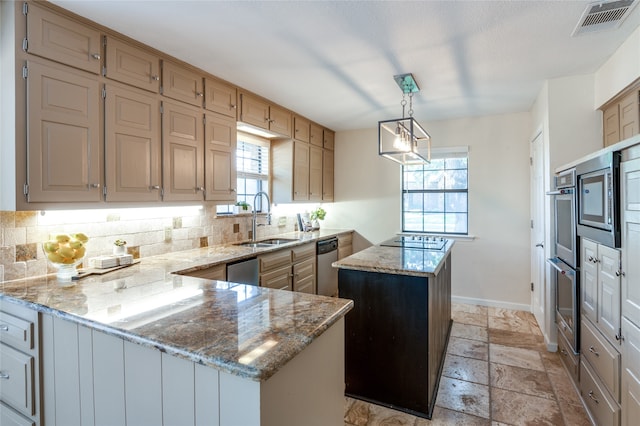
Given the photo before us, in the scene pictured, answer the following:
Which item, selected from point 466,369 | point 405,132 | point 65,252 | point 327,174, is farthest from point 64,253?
point 327,174

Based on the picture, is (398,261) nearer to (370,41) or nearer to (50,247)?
(370,41)

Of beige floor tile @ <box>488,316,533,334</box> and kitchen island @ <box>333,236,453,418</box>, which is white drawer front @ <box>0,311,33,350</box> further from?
beige floor tile @ <box>488,316,533,334</box>

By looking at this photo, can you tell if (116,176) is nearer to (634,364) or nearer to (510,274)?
(634,364)

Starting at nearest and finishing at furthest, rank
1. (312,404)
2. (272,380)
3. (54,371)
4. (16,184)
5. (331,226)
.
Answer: (272,380) < (312,404) < (54,371) < (16,184) < (331,226)

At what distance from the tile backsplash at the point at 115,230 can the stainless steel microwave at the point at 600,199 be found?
300 cm

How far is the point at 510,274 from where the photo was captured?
4133 millimetres

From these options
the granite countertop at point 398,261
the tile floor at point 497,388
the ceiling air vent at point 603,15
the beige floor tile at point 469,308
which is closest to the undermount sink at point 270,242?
the granite countertop at point 398,261

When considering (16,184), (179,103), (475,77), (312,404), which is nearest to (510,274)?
(475,77)

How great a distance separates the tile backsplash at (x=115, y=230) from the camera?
1.90 metres

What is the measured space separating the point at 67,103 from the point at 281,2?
1.37m

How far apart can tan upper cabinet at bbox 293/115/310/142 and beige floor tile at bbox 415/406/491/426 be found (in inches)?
128

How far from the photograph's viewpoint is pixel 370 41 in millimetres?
2271

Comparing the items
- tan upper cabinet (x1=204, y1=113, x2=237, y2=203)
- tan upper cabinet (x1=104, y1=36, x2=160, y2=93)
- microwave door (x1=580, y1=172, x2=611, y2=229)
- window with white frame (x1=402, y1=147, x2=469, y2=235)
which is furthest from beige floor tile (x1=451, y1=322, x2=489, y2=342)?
tan upper cabinet (x1=104, y1=36, x2=160, y2=93)

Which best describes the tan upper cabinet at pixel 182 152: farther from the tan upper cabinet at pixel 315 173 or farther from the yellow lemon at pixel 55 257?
the tan upper cabinet at pixel 315 173
